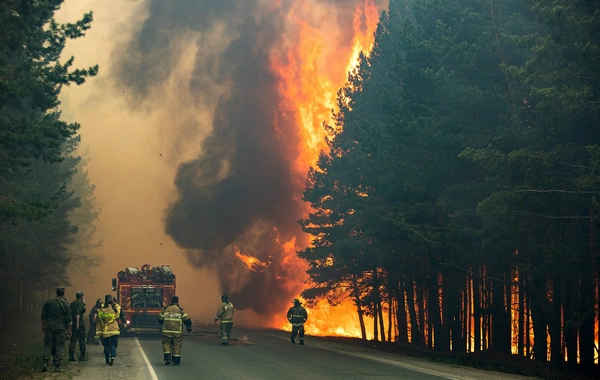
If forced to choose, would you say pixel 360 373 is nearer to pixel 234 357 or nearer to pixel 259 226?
pixel 234 357

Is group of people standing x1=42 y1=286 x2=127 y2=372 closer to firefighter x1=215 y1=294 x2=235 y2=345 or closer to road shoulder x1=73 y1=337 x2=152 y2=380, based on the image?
road shoulder x1=73 y1=337 x2=152 y2=380

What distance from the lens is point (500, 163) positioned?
21469mm

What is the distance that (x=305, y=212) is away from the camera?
2527 inches

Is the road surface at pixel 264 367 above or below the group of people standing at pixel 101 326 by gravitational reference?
below

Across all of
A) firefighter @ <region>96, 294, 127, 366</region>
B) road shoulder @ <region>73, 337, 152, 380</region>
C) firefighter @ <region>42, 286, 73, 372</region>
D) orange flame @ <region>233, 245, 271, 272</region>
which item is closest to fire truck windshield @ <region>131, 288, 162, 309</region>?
road shoulder @ <region>73, 337, 152, 380</region>

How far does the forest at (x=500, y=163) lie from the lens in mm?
20438

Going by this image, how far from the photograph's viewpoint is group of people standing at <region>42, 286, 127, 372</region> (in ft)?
60.9

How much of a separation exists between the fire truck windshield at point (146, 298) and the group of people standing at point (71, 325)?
12.8 metres

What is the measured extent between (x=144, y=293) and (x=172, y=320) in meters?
16.0

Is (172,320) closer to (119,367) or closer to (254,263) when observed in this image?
(119,367)

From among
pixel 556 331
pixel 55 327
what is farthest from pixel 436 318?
pixel 55 327

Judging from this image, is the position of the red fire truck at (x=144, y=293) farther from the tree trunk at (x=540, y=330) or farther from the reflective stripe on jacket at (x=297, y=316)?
the tree trunk at (x=540, y=330)

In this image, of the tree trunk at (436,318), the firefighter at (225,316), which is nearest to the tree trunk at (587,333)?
the tree trunk at (436,318)

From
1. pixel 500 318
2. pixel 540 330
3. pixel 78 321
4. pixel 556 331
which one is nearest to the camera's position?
pixel 78 321
